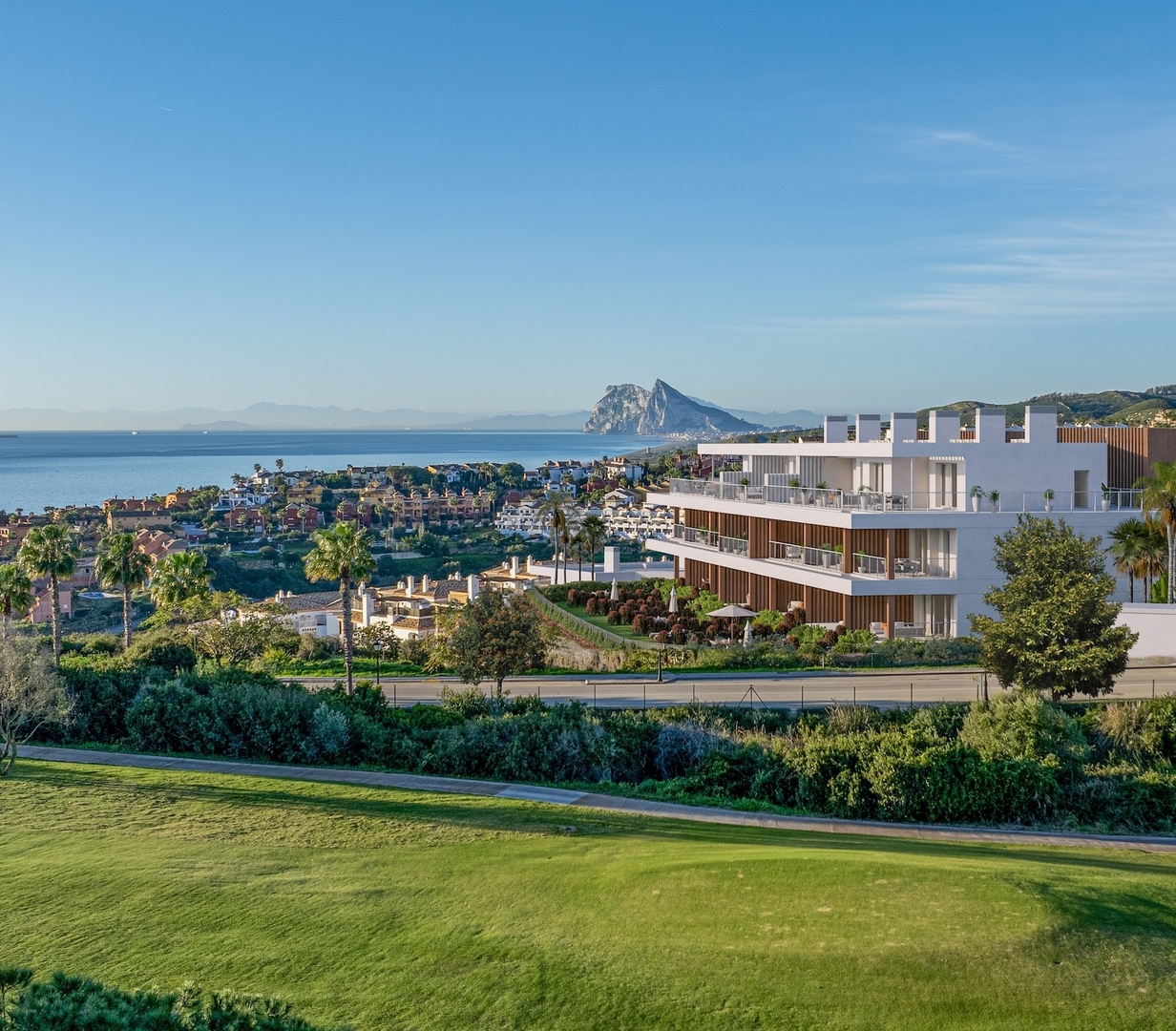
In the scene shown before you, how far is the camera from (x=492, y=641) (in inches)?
1180

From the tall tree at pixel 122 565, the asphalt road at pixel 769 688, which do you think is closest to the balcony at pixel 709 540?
the asphalt road at pixel 769 688

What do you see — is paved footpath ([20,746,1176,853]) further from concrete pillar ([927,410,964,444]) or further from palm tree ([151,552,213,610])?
concrete pillar ([927,410,964,444])

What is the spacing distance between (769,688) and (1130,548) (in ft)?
48.4

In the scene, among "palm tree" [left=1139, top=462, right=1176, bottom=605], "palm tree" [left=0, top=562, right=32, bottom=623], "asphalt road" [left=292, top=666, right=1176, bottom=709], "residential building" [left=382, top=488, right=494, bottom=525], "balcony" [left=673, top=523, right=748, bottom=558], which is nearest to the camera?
"asphalt road" [left=292, top=666, right=1176, bottom=709]

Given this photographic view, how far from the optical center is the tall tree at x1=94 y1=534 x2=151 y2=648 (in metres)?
41.4

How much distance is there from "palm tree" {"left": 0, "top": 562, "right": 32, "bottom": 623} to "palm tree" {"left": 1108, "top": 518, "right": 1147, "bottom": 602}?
36739mm

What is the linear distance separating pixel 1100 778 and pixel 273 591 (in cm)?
9667

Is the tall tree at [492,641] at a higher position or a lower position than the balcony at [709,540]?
lower

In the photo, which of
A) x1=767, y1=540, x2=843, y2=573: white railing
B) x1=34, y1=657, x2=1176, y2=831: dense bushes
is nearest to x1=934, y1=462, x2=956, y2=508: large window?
x1=767, y1=540, x2=843, y2=573: white railing

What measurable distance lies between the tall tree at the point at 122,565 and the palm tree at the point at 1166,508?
35.6 m

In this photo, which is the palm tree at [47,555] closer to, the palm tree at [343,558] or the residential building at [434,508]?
the palm tree at [343,558]

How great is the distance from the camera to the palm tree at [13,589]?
124 ft

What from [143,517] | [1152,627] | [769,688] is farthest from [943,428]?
[143,517]

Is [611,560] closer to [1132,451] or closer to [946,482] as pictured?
[946,482]
